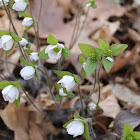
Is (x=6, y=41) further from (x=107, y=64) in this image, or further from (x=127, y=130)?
(x=127, y=130)

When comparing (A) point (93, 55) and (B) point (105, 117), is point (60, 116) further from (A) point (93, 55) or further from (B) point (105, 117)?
(A) point (93, 55)

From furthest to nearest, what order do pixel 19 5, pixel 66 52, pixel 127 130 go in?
pixel 19 5
pixel 66 52
pixel 127 130

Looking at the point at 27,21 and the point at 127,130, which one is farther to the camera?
the point at 27,21

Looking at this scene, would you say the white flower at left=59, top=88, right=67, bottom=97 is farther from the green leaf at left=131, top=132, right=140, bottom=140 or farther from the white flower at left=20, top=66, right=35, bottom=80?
the green leaf at left=131, top=132, right=140, bottom=140

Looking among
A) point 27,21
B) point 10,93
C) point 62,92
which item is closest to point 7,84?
point 10,93

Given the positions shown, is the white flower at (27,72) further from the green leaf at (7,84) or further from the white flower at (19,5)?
the white flower at (19,5)

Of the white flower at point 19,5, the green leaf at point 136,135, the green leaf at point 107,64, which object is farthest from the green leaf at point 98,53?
the white flower at point 19,5
